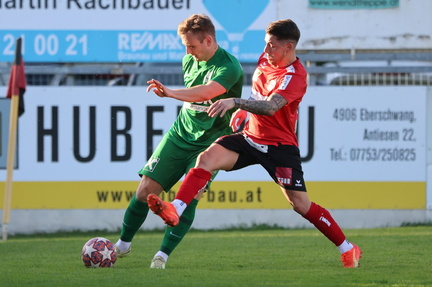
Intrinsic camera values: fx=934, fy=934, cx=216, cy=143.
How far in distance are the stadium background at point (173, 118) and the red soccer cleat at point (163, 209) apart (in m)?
6.32

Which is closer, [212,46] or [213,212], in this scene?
[212,46]

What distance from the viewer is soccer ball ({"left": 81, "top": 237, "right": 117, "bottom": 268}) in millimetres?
7719

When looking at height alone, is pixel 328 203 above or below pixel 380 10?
below

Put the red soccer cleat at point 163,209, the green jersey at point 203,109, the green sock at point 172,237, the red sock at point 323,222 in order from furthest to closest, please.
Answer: the green jersey at point 203,109
the green sock at point 172,237
the red sock at point 323,222
the red soccer cleat at point 163,209

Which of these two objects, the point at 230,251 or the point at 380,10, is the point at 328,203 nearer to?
the point at 380,10

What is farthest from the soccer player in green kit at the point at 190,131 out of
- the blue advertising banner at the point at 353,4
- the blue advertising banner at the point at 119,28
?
the blue advertising banner at the point at 353,4

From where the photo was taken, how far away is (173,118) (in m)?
13.2

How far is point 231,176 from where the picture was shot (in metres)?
13.1

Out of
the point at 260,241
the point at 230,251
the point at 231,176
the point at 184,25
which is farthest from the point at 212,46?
the point at 231,176

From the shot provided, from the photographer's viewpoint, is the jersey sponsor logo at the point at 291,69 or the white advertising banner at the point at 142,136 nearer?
the jersey sponsor logo at the point at 291,69

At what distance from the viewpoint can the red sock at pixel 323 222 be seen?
7602 millimetres

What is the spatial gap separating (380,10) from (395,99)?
1317 millimetres

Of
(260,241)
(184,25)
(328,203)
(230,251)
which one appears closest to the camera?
(184,25)

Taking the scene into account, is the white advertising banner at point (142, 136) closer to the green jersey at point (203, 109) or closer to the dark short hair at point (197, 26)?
the green jersey at point (203, 109)
